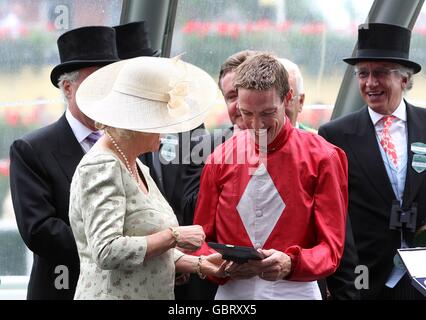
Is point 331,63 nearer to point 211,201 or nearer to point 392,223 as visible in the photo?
point 392,223

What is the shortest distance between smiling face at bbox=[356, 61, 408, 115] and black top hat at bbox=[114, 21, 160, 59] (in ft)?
3.58

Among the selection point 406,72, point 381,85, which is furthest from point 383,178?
point 406,72

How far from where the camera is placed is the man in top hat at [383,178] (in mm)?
4371

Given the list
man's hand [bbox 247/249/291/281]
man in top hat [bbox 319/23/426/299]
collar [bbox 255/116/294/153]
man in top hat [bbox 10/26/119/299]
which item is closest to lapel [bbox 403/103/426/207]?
man in top hat [bbox 319/23/426/299]

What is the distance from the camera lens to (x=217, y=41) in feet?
21.0

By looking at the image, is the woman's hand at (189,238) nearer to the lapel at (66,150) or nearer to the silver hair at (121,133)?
the silver hair at (121,133)

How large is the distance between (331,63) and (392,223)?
254 cm

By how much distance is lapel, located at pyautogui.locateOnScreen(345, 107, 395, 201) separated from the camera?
4.40 m

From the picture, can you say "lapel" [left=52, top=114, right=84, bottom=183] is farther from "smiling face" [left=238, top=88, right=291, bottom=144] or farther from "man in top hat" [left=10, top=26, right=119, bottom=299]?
"smiling face" [left=238, top=88, right=291, bottom=144]

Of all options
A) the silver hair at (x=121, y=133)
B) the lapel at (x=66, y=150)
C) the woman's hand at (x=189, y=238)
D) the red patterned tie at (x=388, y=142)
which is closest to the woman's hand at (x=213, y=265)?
the woman's hand at (x=189, y=238)

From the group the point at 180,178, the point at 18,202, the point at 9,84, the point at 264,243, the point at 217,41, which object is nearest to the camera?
the point at 264,243

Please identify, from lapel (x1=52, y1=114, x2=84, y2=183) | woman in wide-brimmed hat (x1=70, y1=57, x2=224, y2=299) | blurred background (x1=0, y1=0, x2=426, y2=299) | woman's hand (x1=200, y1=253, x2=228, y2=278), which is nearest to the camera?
woman in wide-brimmed hat (x1=70, y1=57, x2=224, y2=299)
